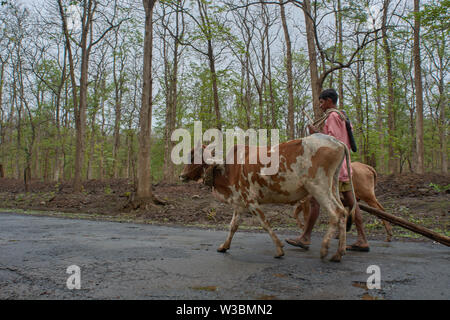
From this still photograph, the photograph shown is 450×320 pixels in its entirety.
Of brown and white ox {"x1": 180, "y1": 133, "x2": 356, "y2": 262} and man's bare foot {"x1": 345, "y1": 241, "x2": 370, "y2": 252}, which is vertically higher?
brown and white ox {"x1": 180, "y1": 133, "x2": 356, "y2": 262}

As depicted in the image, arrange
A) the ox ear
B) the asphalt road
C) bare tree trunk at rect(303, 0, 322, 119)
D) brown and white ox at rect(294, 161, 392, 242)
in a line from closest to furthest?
the asphalt road → the ox ear → brown and white ox at rect(294, 161, 392, 242) → bare tree trunk at rect(303, 0, 322, 119)

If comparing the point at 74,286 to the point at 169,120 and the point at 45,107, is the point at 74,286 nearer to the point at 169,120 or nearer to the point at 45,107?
the point at 169,120

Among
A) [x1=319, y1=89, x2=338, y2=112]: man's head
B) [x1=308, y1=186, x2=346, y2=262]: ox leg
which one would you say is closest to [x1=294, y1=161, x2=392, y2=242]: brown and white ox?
[x1=319, y1=89, x2=338, y2=112]: man's head

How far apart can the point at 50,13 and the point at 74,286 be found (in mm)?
20868

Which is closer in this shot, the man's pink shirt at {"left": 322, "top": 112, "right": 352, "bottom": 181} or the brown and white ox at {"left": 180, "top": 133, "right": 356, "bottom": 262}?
the brown and white ox at {"left": 180, "top": 133, "right": 356, "bottom": 262}

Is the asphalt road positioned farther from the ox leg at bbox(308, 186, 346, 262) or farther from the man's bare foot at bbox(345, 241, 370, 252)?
the ox leg at bbox(308, 186, 346, 262)

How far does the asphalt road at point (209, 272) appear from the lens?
2789 millimetres

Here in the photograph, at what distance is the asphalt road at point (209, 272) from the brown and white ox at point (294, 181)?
563 millimetres

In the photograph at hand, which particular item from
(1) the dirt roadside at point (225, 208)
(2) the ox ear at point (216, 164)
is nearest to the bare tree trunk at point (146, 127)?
(1) the dirt roadside at point (225, 208)

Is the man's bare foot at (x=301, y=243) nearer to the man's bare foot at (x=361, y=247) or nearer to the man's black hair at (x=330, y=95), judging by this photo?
the man's bare foot at (x=361, y=247)

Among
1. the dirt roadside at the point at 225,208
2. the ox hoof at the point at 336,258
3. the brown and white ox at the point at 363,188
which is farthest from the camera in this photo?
the dirt roadside at the point at 225,208

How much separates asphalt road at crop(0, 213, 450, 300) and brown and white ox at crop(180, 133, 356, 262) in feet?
1.85

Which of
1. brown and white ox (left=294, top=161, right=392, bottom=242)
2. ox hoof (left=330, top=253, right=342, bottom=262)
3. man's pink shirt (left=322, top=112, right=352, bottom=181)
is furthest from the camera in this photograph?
brown and white ox (left=294, top=161, right=392, bottom=242)

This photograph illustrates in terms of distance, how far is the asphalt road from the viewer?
2789 mm
